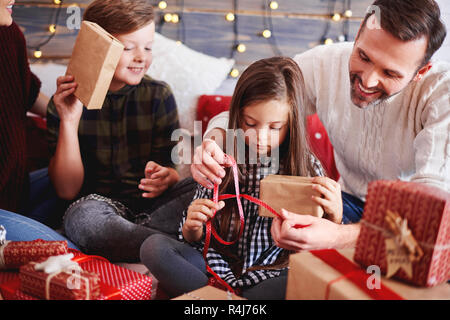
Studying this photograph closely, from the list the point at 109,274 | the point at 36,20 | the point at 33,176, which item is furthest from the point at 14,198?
the point at 36,20

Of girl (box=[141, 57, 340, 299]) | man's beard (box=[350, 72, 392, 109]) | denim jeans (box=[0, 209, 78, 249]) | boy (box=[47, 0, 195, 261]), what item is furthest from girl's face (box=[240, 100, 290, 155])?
denim jeans (box=[0, 209, 78, 249])

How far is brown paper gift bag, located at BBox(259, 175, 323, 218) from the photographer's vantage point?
35.8 inches

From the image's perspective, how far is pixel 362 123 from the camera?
4.38ft

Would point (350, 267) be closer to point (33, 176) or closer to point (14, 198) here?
point (14, 198)

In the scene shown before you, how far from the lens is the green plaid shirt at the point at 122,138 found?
4.61 feet

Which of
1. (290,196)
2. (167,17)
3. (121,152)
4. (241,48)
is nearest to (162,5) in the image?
(167,17)

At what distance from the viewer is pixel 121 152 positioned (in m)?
1.41

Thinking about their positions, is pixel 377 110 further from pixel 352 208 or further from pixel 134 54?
pixel 134 54

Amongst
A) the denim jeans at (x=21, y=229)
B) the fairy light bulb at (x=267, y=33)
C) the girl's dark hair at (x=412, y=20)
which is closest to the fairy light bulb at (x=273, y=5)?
the fairy light bulb at (x=267, y=33)

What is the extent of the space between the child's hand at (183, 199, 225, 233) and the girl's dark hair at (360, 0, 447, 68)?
24.8 inches

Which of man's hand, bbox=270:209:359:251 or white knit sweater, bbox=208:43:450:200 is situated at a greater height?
white knit sweater, bbox=208:43:450:200

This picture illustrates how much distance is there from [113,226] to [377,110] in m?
0.87

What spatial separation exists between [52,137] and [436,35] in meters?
1.20

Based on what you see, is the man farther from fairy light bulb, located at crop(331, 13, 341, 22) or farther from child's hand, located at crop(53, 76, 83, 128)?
fairy light bulb, located at crop(331, 13, 341, 22)
